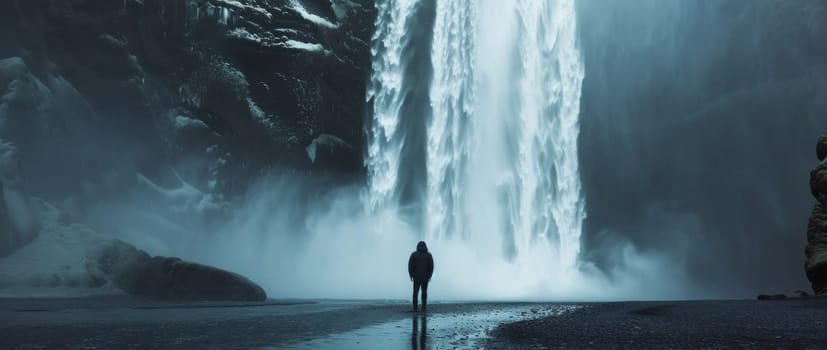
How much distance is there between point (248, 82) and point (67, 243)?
14.7 m

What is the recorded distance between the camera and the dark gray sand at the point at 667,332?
739cm

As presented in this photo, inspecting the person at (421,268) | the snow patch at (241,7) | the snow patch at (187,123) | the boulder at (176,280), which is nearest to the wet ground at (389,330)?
the person at (421,268)

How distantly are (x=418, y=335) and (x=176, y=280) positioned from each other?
13.9 metres

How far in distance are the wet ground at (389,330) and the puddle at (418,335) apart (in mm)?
13

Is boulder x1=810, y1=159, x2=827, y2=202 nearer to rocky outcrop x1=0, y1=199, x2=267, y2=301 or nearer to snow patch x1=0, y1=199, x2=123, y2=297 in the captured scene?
rocky outcrop x1=0, y1=199, x2=267, y2=301

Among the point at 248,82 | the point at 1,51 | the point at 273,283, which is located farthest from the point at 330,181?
the point at 1,51

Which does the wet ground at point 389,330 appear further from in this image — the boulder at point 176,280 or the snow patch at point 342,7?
the snow patch at point 342,7

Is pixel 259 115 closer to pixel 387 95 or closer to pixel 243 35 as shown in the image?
pixel 243 35

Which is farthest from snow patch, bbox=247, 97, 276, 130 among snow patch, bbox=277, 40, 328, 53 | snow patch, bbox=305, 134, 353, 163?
snow patch, bbox=277, 40, 328, 53

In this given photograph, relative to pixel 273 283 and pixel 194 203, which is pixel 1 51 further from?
pixel 273 283

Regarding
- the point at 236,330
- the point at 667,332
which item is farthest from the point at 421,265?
the point at 667,332

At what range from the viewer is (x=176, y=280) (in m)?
19.9

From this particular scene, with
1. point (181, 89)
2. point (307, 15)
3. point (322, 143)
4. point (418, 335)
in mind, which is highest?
point (307, 15)

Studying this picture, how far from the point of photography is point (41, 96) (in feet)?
86.7
